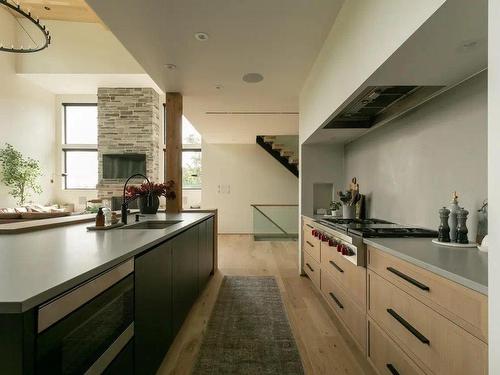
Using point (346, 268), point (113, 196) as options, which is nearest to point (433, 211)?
point (346, 268)

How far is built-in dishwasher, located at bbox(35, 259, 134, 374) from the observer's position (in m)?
0.79

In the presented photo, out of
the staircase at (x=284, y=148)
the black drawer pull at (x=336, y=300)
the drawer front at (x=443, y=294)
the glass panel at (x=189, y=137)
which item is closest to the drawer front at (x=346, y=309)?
the black drawer pull at (x=336, y=300)

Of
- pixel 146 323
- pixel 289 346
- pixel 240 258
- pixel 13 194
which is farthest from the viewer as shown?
pixel 13 194

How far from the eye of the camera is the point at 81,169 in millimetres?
9992

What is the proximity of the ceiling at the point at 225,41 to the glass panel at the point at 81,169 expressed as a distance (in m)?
7.37

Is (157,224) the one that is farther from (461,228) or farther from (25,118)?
(25,118)

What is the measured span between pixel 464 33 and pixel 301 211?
300 cm

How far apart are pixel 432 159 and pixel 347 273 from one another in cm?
105

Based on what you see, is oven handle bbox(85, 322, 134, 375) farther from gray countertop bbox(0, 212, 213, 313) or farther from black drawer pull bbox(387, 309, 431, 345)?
black drawer pull bbox(387, 309, 431, 345)

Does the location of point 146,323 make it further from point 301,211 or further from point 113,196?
point 113,196

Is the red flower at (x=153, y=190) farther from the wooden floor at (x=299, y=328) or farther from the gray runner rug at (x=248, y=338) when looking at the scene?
the gray runner rug at (x=248, y=338)

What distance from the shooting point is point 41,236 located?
174 centimetres

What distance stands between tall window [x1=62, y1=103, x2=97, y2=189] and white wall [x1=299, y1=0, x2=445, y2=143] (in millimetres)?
9228

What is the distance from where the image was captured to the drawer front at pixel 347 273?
6.27 feet
